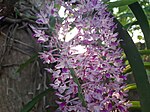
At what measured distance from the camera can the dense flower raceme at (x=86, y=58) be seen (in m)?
0.52

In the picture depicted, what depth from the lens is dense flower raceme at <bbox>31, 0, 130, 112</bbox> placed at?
1.72ft

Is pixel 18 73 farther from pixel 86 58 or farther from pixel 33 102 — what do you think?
pixel 86 58

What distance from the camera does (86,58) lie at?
539 millimetres

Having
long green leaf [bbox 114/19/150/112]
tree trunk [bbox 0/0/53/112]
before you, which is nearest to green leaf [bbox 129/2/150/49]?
long green leaf [bbox 114/19/150/112]

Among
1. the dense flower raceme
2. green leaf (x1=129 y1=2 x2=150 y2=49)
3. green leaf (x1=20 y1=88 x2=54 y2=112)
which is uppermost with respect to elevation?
green leaf (x1=129 y1=2 x2=150 y2=49)

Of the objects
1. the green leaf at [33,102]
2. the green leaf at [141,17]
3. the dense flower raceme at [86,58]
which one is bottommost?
the green leaf at [33,102]

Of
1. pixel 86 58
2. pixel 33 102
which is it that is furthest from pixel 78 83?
pixel 33 102

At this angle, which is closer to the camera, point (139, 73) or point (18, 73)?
point (139, 73)

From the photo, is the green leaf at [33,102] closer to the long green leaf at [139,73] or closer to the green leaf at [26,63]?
the green leaf at [26,63]

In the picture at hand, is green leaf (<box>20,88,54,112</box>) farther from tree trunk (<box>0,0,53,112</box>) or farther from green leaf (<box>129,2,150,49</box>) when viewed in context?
green leaf (<box>129,2,150,49</box>)

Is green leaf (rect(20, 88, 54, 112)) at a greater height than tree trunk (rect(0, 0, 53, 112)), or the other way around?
tree trunk (rect(0, 0, 53, 112))

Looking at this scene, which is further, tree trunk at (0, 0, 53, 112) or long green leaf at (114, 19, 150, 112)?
tree trunk at (0, 0, 53, 112)

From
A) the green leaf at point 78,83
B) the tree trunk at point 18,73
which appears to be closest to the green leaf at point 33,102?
the tree trunk at point 18,73

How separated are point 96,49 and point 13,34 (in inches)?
11.8
